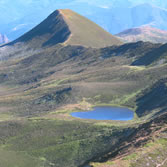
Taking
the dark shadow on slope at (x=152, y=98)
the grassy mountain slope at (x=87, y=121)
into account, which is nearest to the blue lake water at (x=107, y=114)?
the grassy mountain slope at (x=87, y=121)

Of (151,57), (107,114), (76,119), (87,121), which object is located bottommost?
(151,57)

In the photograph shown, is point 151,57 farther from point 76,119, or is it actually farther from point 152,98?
point 76,119

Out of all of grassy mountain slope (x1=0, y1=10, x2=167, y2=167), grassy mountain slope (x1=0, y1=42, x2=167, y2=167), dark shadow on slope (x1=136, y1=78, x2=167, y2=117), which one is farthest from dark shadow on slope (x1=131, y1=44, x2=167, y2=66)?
dark shadow on slope (x1=136, y1=78, x2=167, y2=117)

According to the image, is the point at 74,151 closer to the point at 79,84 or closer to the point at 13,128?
the point at 13,128

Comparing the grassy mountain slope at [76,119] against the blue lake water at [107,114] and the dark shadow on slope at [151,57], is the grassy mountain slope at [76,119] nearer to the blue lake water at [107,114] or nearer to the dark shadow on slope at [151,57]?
the blue lake water at [107,114]

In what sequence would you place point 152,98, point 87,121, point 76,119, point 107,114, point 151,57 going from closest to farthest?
point 87,121 → point 76,119 → point 107,114 → point 152,98 → point 151,57

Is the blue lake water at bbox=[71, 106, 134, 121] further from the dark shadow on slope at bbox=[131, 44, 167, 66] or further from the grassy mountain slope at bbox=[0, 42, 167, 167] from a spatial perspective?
the dark shadow on slope at bbox=[131, 44, 167, 66]

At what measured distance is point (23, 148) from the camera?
282ft

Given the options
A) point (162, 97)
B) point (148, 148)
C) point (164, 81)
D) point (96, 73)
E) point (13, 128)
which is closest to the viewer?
point (148, 148)

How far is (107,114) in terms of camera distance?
110m

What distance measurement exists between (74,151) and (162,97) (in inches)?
1808

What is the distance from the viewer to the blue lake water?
341 feet

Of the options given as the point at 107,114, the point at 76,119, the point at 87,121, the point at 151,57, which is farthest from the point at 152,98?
the point at 151,57

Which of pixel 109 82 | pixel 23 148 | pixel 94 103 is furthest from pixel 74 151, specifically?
pixel 109 82
